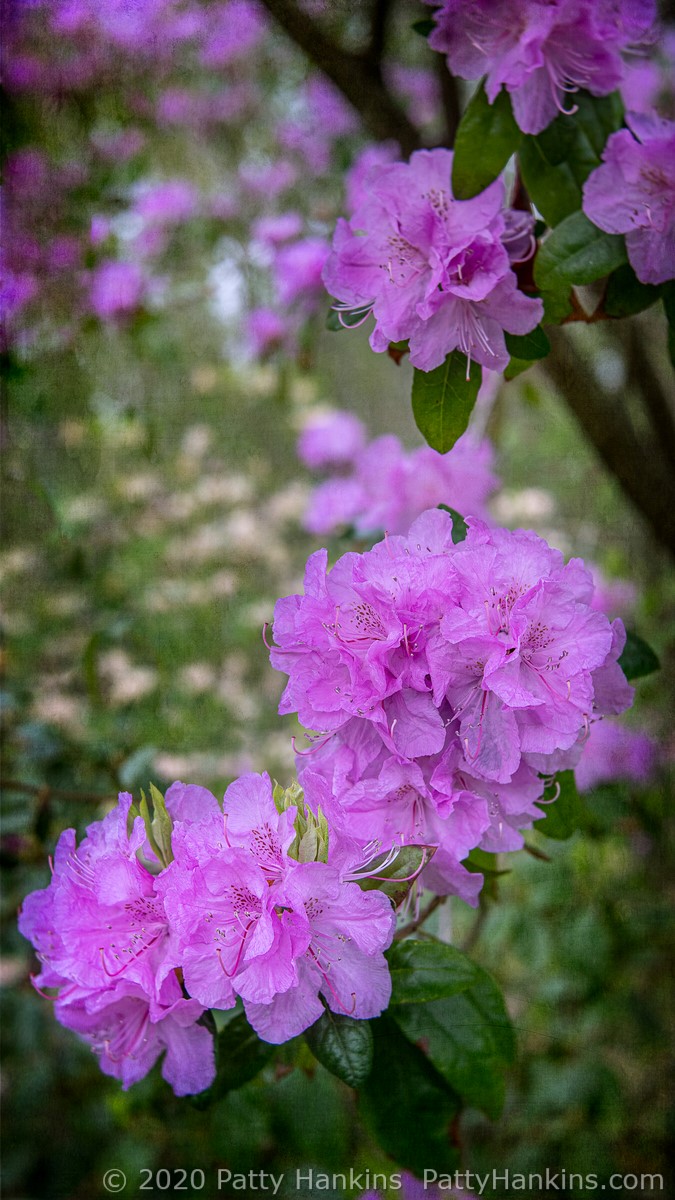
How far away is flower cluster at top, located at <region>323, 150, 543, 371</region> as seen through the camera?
0.57 m

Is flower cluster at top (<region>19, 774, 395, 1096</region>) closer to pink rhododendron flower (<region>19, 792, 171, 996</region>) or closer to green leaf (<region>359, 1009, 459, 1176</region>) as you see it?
pink rhododendron flower (<region>19, 792, 171, 996</region>)

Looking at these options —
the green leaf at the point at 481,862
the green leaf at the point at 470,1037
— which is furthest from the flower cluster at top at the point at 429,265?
the green leaf at the point at 470,1037

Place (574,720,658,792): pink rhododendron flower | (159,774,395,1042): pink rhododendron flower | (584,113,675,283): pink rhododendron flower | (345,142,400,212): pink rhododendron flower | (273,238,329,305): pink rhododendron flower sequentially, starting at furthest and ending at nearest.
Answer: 1. (273,238,329,305): pink rhododendron flower
2. (574,720,658,792): pink rhododendron flower
3. (345,142,400,212): pink rhododendron flower
4. (584,113,675,283): pink rhododendron flower
5. (159,774,395,1042): pink rhododendron flower

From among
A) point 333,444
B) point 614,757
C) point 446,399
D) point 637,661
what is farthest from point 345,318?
point 333,444

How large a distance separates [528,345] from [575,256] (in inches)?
2.8

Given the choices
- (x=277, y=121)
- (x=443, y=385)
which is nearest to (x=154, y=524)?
(x=277, y=121)

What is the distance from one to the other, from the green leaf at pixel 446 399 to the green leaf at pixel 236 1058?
17.3 inches

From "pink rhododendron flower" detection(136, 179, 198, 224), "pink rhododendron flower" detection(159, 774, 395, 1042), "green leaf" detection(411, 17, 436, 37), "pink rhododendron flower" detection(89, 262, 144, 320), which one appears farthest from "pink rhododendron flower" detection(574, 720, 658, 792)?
"pink rhododendron flower" detection(136, 179, 198, 224)

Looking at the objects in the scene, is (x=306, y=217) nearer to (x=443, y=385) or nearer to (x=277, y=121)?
(x=277, y=121)

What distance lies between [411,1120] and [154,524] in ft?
4.93

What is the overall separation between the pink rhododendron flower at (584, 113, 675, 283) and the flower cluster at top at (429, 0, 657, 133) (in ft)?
0.18

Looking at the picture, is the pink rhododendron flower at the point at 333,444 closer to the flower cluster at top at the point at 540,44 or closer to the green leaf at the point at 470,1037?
the flower cluster at top at the point at 540,44

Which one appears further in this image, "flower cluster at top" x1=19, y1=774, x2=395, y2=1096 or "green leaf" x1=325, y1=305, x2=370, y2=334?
"green leaf" x1=325, y1=305, x2=370, y2=334

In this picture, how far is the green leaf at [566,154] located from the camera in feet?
2.15
